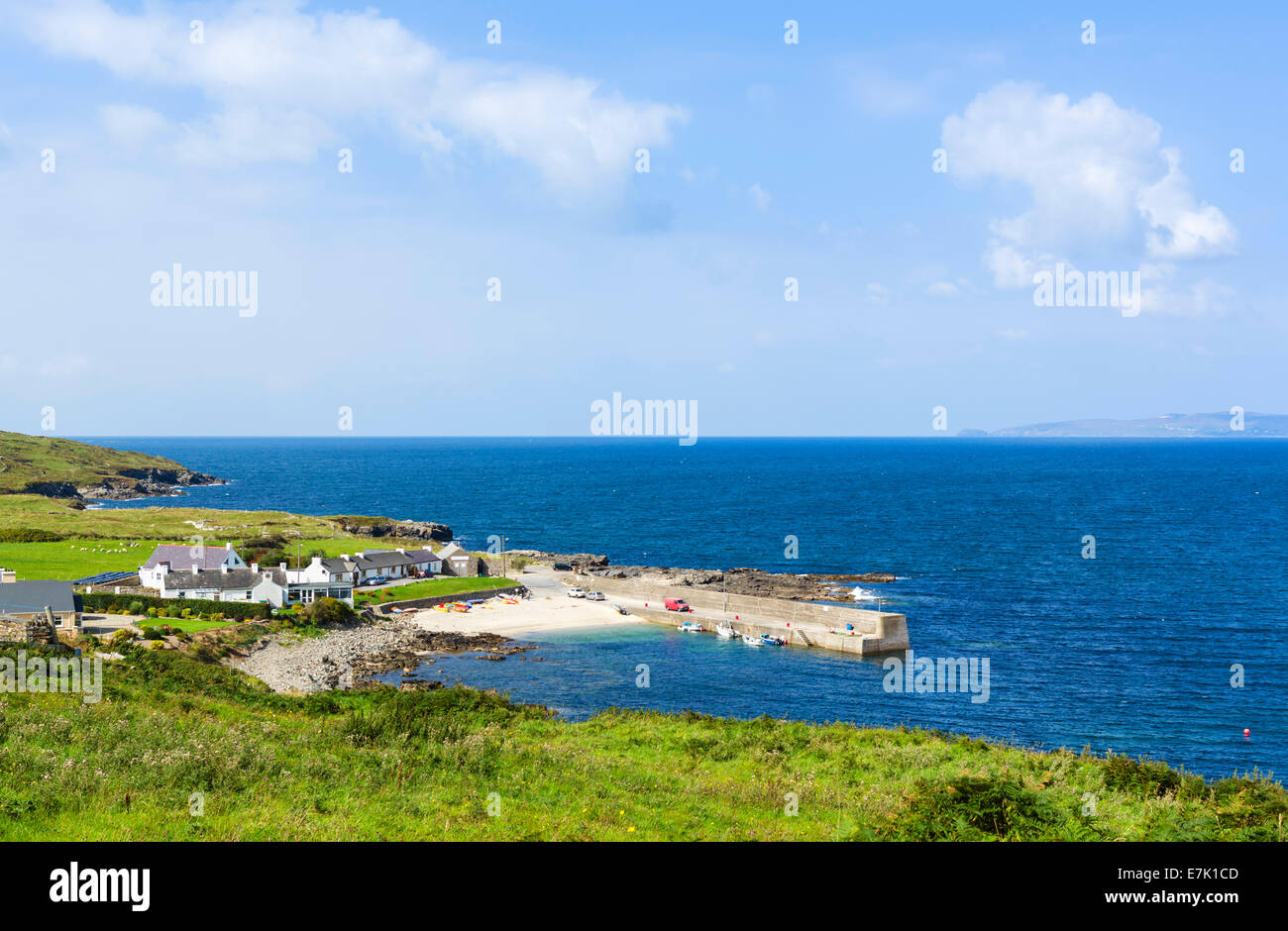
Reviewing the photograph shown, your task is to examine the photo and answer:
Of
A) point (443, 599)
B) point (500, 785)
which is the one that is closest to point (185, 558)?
point (443, 599)

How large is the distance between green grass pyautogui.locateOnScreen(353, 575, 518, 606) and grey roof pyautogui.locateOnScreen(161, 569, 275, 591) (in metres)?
9.13

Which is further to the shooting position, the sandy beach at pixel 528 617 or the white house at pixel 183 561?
the sandy beach at pixel 528 617

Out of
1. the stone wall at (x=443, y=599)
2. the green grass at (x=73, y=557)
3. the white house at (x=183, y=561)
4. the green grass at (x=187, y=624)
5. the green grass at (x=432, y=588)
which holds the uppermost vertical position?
the white house at (x=183, y=561)

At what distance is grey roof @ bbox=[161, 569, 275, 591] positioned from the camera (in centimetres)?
7106

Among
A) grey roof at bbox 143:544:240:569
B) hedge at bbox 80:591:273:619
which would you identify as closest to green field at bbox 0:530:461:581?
grey roof at bbox 143:544:240:569

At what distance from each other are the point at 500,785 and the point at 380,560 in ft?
247

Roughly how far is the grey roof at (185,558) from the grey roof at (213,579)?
160 cm

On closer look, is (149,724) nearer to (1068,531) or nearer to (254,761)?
(254,761)

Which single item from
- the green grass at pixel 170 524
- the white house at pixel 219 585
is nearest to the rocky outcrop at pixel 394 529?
the green grass at pixel 170 524

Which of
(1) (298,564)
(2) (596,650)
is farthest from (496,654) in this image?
(1) (298,564)

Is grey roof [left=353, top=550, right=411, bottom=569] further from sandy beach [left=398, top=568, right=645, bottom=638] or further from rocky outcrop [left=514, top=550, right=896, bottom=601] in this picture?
rocky outcrop [left=514, top=550, right=896, bottom=601]

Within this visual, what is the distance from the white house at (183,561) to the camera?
7269 cm

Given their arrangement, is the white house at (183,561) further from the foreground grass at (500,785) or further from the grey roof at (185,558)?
the foreground grass at (500,785)

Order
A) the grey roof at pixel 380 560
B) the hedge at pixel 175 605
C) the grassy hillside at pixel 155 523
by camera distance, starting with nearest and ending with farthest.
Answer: the hedge at pixel 175 605, the grey roof at pixel 380 560, the grassy hillside at pixel 155 523
